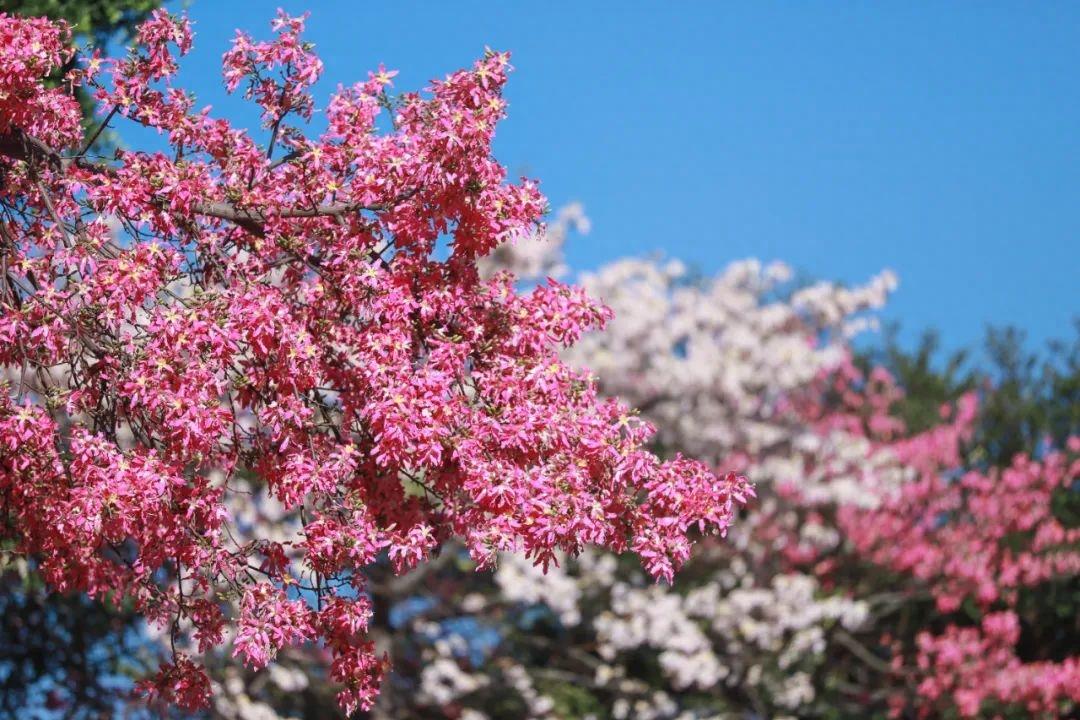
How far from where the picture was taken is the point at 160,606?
23.4 ft

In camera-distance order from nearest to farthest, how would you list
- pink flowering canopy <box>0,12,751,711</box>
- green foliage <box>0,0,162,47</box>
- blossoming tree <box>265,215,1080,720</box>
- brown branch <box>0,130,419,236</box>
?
pink flowering canopy <box>0,12,751,711</box> < brown branch <box>0,130,419,236</box> < green foliage <box>0,0,162,47</box> < blossoming tree <box>265,215,1080,720</box>

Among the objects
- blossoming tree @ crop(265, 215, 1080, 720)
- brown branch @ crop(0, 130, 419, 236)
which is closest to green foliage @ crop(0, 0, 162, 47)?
brown branch @ crop(0, 130, 419, 236)

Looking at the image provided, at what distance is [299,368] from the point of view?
21.0 ft

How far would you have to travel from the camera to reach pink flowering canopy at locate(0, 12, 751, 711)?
6156 mm

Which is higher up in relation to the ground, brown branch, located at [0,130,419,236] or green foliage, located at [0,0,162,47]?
green foliage, located at [0,0,162,47]

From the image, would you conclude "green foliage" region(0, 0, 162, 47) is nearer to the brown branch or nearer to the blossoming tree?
the brown branch

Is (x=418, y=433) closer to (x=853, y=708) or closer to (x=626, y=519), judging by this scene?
(x=626, y=519)

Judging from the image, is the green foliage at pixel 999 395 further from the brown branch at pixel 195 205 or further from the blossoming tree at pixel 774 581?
the brown branch at pixel 195 205

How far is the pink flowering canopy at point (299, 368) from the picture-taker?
6.16m

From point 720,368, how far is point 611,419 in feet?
31.7

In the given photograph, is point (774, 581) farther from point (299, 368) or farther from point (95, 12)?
point (299, 368)

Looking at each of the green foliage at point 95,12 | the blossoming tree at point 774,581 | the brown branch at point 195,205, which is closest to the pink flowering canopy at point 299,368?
the brown branch at point 195,205

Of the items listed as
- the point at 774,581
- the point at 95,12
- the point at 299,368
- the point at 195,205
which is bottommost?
the point at 299,368

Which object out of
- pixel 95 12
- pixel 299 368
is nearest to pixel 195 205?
pixel 299 368
